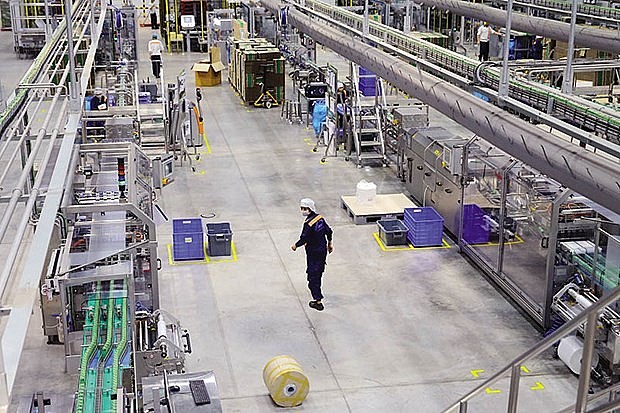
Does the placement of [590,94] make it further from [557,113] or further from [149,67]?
[149,67]

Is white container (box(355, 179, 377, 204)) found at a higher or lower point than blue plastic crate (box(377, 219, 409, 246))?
higher

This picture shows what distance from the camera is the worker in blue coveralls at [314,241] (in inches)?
386

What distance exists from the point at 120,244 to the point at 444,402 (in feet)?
11.5

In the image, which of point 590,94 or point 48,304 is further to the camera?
point 590,94

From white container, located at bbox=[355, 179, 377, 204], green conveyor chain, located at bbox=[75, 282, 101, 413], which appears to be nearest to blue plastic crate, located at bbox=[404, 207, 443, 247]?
white container, located at bbox=[355, 179, 377, 204]

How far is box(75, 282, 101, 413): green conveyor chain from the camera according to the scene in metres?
6.10

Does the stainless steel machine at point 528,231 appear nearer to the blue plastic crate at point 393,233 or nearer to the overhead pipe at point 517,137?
the blue plastic crate at point 393,233

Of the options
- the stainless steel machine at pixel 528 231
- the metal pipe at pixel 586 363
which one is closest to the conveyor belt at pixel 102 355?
the metal pipe at pixel 586 363

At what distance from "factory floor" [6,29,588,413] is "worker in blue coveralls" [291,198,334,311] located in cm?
41

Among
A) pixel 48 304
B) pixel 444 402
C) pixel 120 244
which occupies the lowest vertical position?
pixel 444 402

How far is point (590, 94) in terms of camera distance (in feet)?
38.9

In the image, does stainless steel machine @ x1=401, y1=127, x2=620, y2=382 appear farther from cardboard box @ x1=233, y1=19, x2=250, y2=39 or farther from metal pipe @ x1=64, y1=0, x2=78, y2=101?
cardboard box @ x1=233, y1=19, x2=250, y2=39

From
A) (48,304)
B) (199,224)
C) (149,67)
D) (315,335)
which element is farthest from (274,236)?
(149,67)

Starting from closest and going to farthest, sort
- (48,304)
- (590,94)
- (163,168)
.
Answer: (48,304) → (163,168) → (590,94)
